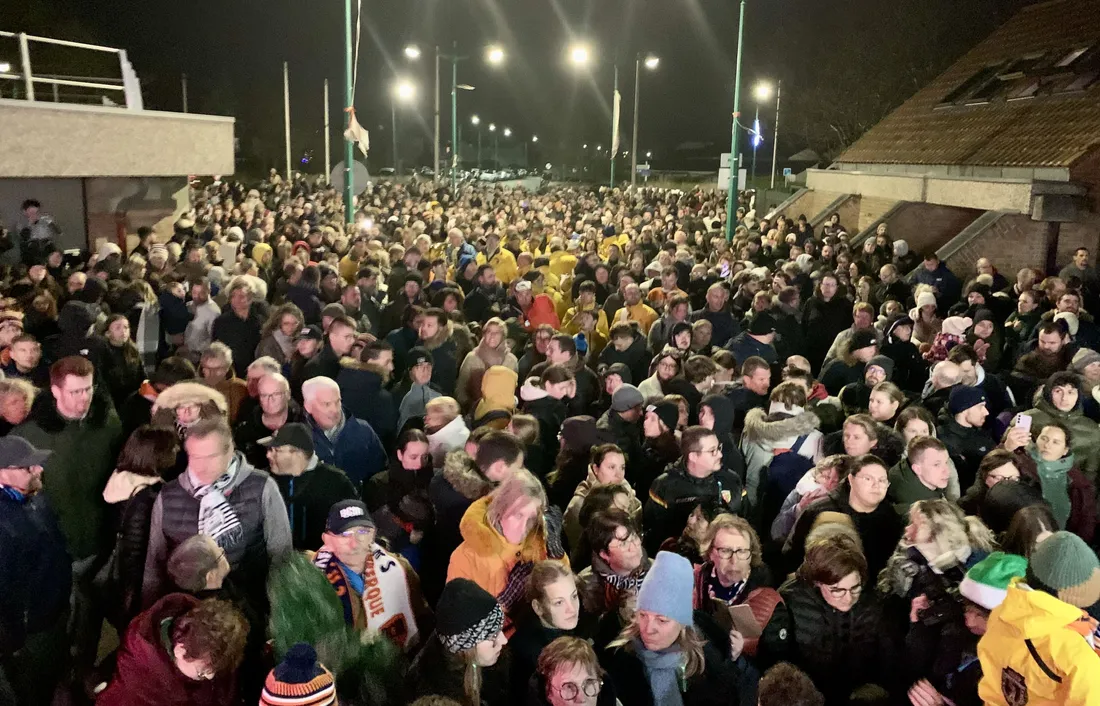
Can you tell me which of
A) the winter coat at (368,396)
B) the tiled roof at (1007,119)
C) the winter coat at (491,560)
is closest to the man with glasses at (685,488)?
the winter coat at (491,560)

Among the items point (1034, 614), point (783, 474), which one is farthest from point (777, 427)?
point (1034, 614)

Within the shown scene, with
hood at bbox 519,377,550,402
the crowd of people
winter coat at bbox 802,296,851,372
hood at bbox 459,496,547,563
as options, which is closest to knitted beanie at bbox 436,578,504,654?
the crowd of people

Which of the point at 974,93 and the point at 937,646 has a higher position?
the point at 974,93

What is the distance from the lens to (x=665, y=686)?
3674mm

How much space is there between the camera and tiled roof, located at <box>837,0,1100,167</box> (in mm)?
16688

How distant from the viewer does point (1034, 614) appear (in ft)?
10.1

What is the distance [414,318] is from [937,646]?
585cm

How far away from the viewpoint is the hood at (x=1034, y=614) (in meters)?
3.04

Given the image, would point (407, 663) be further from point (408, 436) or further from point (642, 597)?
point (408, 436)

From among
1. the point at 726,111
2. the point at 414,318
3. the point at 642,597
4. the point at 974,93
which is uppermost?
the point at 726,111

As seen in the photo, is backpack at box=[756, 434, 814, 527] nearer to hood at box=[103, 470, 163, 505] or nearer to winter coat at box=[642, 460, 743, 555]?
winter coat at box=[642, 460, 743, 555]

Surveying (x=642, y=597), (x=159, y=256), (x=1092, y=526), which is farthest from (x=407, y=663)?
(x=159, y=256)

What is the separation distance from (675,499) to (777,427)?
117 centimetres

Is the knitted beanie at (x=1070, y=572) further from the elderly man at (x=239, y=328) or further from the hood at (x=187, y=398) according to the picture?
the elderly man at (x=239, y=328)
